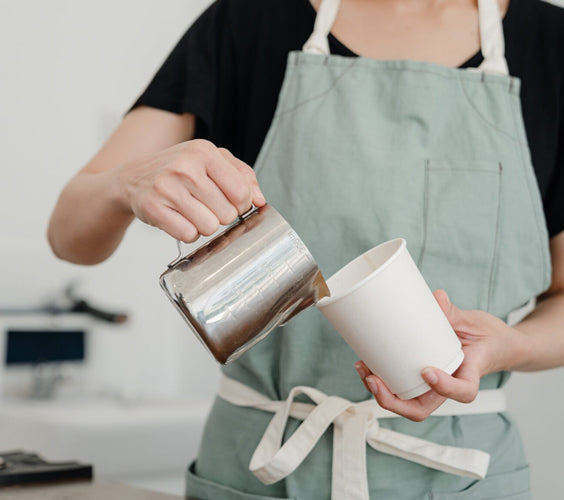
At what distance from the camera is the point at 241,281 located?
585 mm

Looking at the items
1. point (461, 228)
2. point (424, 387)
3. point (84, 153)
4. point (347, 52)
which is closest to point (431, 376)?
point (424, 387)

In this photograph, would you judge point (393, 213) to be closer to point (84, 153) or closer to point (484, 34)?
point (484, 34)

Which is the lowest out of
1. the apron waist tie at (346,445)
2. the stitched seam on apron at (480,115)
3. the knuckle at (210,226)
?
the apron waist tie at (346,445)

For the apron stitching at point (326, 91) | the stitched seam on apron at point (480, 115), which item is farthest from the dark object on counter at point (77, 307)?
the stitched seam on apron at point (480, 115)

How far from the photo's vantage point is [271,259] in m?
0.59

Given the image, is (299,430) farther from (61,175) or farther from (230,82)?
(61,175)

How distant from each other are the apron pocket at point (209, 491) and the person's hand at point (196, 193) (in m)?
0.36

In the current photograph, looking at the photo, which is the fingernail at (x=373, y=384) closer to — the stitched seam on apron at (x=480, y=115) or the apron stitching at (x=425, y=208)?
the apron stitching at (x=425, y=208)

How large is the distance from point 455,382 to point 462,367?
4 centimetres

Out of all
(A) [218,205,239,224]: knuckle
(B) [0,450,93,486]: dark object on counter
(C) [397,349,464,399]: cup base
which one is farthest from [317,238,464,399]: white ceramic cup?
(B) [0,450,93,486]: dark object on counter

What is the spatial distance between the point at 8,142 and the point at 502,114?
5.39 feet

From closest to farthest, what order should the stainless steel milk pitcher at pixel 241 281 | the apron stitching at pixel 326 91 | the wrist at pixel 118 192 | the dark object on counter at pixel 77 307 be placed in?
the stainless steel milk pitcher at pixel 241 281 → the wrist at pixel 118 192 → the apron stitching at pixel 326 91 → the dark object on counter at pixel 77 307

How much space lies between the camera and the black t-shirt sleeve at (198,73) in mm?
928

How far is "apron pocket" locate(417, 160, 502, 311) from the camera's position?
864 millimetres
